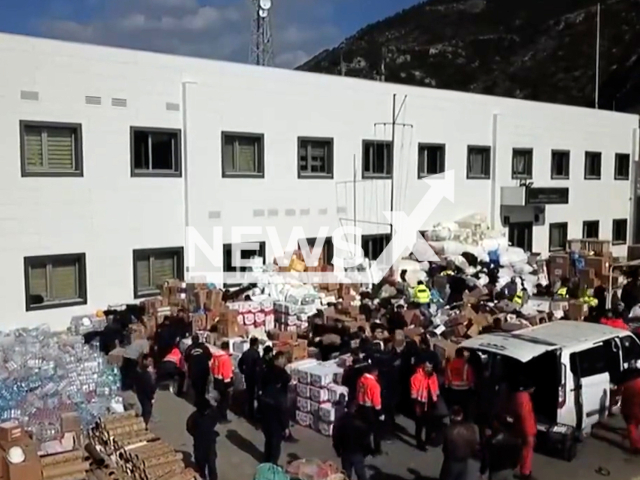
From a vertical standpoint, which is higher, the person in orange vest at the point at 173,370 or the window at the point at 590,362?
the window at the point at 590,362

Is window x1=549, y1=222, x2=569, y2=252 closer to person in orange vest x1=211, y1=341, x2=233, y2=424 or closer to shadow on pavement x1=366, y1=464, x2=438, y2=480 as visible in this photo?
person in orange vest x1=211, y1=341, x2=233, y2=424

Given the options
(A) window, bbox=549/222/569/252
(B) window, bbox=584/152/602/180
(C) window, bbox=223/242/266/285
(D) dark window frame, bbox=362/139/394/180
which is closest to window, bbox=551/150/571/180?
(B) window, bbox=584/152/602/180

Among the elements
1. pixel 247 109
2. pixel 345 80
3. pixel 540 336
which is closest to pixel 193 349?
pixel 540 336

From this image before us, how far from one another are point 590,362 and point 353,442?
3.79 metres

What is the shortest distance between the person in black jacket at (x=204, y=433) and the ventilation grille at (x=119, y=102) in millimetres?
9721

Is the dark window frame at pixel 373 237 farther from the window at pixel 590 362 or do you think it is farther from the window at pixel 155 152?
the window at pixel 590 362

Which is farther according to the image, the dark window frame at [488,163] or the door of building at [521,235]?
the door of building at [521,235]

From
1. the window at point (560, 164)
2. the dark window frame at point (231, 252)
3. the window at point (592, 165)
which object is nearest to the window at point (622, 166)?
the window at point (592, 165)

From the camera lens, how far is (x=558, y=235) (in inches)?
1097

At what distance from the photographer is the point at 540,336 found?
981cm

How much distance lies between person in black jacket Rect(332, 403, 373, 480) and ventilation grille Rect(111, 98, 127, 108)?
35.0 ft

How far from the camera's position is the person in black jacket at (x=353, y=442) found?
7.87m

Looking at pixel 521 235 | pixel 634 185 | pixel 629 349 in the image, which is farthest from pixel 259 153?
pixel 634 185

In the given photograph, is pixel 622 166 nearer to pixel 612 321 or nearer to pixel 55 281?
pixel 612 321
